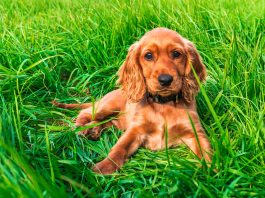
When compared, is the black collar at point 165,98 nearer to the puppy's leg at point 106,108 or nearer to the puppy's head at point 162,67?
the puppy's head at point 162,67

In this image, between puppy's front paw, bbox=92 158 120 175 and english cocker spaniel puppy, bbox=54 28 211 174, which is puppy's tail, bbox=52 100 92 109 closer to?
english cocker spaniel puppy, bbox=54 28 211 174

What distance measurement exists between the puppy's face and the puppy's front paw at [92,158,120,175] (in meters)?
0.50

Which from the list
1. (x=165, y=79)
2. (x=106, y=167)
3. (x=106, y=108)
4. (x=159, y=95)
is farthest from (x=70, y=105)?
(x=165, y=79)

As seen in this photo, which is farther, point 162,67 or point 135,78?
point 135,78

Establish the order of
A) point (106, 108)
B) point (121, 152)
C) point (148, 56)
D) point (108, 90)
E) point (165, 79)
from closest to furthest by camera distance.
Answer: point (165, 79) → point (121, 152) → point (148, 56) → point (106, 108) → point (108, 90)

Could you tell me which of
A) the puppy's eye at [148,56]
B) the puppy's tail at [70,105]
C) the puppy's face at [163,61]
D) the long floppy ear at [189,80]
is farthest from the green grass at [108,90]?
the puppy's eye at [148,56]

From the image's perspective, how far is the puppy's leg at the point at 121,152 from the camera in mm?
2506

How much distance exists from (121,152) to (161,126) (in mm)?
341

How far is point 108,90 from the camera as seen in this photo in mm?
3545

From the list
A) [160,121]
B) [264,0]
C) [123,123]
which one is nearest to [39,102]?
[123,123]

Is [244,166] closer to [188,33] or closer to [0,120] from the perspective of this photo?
[0,120]

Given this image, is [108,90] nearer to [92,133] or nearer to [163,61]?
[92,133]

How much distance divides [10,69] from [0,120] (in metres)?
1.23

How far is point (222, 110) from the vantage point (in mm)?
2961
